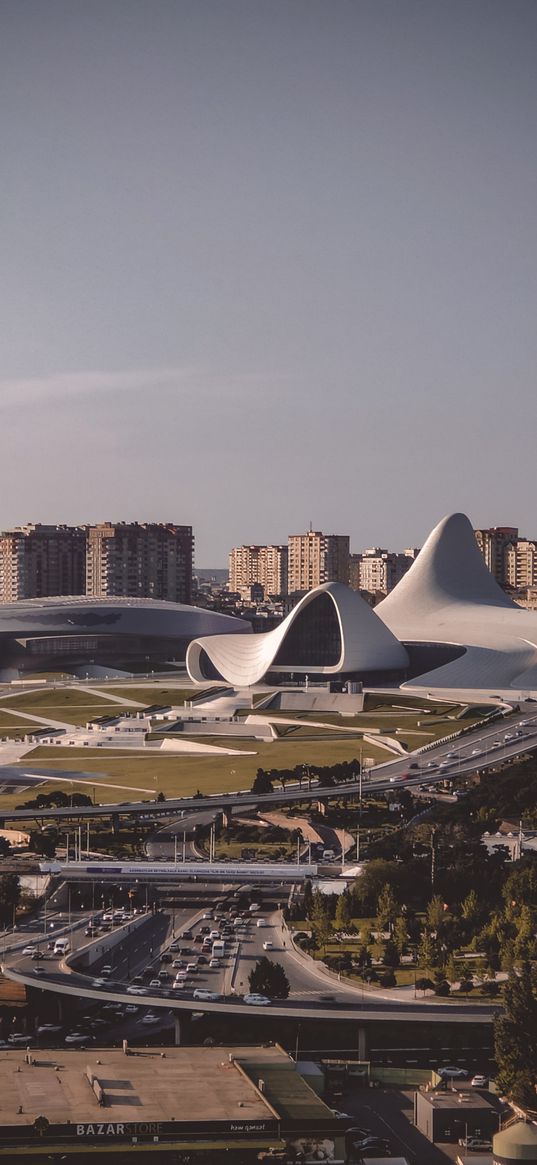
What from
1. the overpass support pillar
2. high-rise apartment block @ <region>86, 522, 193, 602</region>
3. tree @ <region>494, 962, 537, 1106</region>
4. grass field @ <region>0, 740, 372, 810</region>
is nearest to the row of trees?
grass field @ <region>0, 740, 372, 810</region>

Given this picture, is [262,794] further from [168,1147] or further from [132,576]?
[132,576]

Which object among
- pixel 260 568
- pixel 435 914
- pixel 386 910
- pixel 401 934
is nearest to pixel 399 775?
pixel 386 910

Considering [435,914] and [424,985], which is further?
[435,914]

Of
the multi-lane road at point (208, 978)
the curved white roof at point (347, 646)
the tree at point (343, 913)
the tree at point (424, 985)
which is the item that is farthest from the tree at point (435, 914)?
the curved white roof at point (347, 646)

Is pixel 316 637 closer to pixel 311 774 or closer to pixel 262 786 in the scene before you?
pixel 311 774

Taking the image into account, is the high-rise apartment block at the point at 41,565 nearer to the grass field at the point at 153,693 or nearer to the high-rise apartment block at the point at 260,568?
the high-rise apartment block at the point at 260,568

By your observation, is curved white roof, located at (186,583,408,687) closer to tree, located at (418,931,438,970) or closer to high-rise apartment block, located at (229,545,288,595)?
tree, located at (418,931,438,970)
